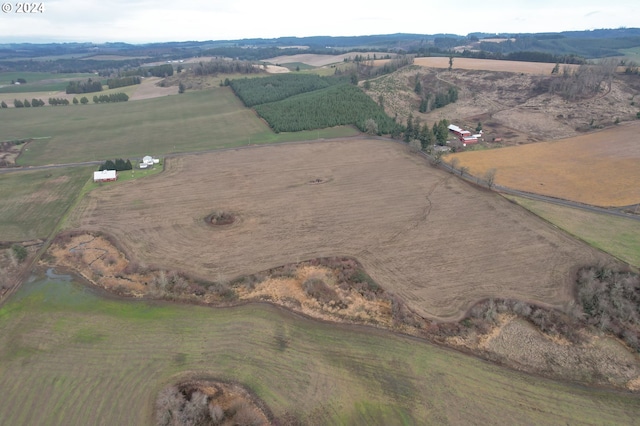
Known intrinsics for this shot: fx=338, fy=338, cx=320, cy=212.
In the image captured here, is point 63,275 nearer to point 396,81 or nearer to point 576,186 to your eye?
point 576,186

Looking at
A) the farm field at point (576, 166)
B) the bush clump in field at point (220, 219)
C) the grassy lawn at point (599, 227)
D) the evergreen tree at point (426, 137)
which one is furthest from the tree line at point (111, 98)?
the grassy lawn at point (599, 227)

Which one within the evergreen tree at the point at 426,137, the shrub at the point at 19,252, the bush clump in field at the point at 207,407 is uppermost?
the evergreen tree at the point at 426,137

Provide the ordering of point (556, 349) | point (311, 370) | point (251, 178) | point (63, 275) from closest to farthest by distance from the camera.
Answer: point (311, 370)
point (556, 349)
point (63, 275)
point (251, 178)

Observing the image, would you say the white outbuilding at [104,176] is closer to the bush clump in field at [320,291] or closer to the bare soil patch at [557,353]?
the bush clump in field at [320,291]

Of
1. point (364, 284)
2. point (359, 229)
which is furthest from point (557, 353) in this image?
point (359, 229)

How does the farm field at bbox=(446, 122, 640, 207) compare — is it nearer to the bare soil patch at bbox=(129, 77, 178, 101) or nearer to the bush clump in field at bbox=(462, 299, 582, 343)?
the bush clump in field at bbox=(462, 299, 582, 343)

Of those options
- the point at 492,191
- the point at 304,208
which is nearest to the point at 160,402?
the point at 304,208

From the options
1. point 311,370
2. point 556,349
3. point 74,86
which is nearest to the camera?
point 311,370

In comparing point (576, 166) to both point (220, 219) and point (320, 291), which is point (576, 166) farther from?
point (220, 219)
